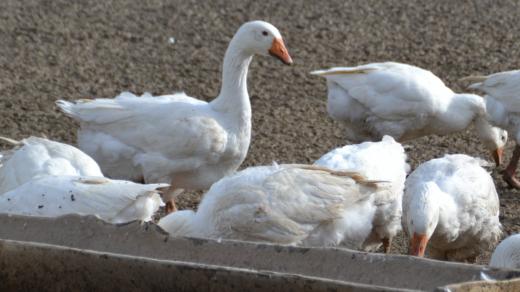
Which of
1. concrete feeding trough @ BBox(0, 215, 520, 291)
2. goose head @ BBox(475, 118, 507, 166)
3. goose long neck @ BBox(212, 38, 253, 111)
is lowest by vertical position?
goose head @ BBox(475, 118, 507, 166)

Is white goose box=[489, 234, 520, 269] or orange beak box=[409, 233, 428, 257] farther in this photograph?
orange beak box=[409, 233, 428, 257]

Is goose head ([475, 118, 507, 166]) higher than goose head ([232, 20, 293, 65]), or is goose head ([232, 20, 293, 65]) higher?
goose head ([232, 20, 293, 65])

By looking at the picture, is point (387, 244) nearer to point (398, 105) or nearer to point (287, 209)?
point (287, 209)

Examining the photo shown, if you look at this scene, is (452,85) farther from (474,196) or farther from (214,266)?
(214,266)

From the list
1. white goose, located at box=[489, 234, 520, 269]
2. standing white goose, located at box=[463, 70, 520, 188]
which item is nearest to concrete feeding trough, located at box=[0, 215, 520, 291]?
white goose, located at box=[489, 234, 520, 269]

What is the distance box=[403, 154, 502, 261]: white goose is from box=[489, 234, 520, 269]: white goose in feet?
1.40

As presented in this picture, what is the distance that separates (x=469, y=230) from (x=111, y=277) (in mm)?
2740

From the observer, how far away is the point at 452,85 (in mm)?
10234

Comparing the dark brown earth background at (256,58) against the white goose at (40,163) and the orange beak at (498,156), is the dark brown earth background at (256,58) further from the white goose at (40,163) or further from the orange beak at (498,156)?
the white goose at (40,163)

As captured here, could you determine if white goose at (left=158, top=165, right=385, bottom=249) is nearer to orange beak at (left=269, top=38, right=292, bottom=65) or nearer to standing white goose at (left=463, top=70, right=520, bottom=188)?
orange beak at (left=269, top=38, right=292, bottom=65)

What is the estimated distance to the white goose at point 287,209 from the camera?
586 cm

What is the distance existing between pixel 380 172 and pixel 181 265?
2.08m

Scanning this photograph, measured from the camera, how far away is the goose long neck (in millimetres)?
7480

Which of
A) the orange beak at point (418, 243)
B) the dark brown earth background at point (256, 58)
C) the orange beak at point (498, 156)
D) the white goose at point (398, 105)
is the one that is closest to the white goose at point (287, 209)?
the orange beak at point (418, 243)
